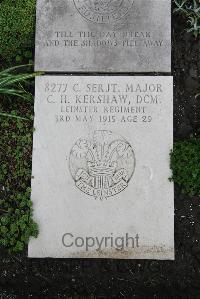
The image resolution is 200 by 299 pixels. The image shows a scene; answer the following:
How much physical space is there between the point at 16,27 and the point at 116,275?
7.61 feet

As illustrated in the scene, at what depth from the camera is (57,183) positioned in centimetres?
366

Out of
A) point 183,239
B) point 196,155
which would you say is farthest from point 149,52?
point 183,239

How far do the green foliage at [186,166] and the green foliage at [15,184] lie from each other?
1248 millimetres

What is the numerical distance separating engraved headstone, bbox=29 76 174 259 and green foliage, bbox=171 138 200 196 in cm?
7

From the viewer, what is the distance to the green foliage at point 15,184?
3615 mm

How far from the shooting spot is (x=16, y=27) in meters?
3.83

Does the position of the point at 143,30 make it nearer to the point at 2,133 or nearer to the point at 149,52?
the point at 149,52

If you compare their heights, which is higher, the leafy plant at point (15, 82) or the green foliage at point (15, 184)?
the leafy plant at point (15, 82)

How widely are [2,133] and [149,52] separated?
1472 mm

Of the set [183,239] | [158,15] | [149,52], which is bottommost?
[183,239]

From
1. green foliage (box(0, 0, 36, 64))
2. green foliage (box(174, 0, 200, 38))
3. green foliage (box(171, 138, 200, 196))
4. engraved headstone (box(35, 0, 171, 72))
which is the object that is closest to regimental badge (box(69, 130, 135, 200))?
green foliage (box(171, 138, 200, 196))

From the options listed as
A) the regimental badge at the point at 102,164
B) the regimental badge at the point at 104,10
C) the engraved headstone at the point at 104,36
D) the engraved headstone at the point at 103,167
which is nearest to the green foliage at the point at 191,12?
the engraved headstone at the point at 104,36

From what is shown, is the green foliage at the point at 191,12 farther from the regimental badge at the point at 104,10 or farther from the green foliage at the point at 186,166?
the green foliage at the point at 186,166

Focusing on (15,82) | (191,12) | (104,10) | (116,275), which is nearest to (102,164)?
(116,275)
